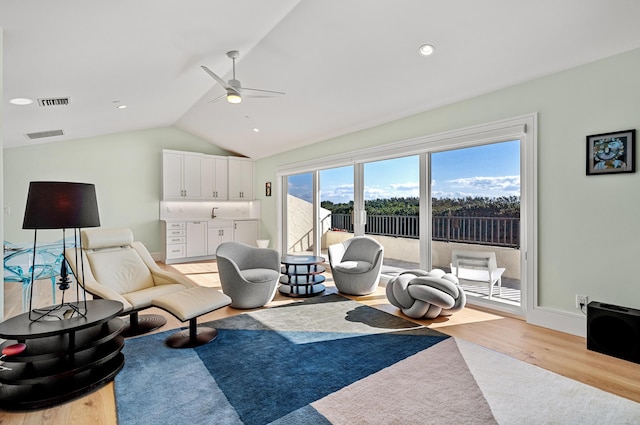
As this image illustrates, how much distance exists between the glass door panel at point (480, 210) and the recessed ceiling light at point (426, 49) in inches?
52.8

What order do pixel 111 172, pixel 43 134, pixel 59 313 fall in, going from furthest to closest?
pixel 111 172, pixel 43 134, pixel 59 313

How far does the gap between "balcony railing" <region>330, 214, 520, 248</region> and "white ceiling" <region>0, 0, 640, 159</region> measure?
1499 millimetres

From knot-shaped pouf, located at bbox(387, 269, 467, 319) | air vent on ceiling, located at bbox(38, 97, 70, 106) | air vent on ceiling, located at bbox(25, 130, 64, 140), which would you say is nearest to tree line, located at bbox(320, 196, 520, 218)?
knot-shaped pouf, located at bbox(387, 269, 467, 319)

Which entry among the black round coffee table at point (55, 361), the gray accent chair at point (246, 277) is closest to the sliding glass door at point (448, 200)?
the gray accent chair at point (246, 277)

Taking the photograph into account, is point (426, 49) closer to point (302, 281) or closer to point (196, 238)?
point (302, 281)

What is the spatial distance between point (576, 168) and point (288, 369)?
124 inches

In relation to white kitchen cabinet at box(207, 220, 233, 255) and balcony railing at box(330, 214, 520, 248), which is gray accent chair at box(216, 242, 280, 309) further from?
white kitchen cabinet at box(207, 220, 233, 255)

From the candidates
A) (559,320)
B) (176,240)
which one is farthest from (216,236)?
(559,320)

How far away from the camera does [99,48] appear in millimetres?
2869

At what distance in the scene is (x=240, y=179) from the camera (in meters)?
8.25

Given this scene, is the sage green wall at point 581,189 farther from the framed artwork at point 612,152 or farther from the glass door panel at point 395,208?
the glass door panel at point 395,208

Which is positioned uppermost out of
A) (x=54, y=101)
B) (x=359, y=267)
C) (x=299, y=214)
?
(x=54, y=101)

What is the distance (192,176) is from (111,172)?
159 cm

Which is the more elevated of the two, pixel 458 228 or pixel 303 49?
pixel 303 49
